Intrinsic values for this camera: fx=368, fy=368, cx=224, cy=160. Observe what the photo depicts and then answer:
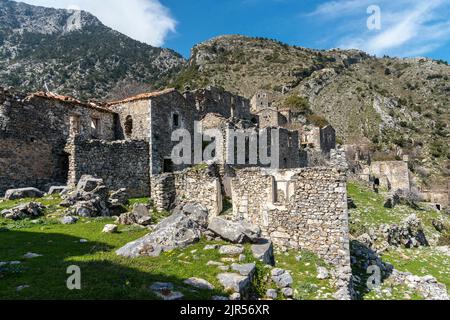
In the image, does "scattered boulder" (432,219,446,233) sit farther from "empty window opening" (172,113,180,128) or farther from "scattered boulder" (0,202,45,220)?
"scattered boulder" (0,202,45,220)

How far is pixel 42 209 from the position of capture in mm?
Answer: 13625

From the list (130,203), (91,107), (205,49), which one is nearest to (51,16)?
(205,49)

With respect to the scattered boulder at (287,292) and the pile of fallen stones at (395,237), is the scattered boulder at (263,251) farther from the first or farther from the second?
the pile of fallen stones at (395,237)

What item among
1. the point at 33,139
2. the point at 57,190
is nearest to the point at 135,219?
the point at 57,190

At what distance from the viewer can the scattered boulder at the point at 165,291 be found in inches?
256

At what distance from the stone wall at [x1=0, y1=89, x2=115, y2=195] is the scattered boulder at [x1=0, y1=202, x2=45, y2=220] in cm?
436

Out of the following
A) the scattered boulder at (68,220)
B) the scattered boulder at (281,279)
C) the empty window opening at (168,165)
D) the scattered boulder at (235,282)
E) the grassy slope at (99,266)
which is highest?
the empty window opening at (168,165)

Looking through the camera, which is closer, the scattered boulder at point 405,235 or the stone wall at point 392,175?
the scattered boulder at point 405,235

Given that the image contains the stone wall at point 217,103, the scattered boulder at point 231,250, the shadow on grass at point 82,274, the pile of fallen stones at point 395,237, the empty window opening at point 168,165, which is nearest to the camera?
the shadow on grass at point 82,274

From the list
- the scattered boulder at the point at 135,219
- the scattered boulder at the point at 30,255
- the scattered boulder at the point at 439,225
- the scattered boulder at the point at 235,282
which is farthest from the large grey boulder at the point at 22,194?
the scattered boulder at the point at 439,225

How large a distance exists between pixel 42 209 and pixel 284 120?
39.0 m

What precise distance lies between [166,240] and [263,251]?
8.30 feet

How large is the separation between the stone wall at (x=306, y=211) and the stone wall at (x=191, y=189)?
227 cm
